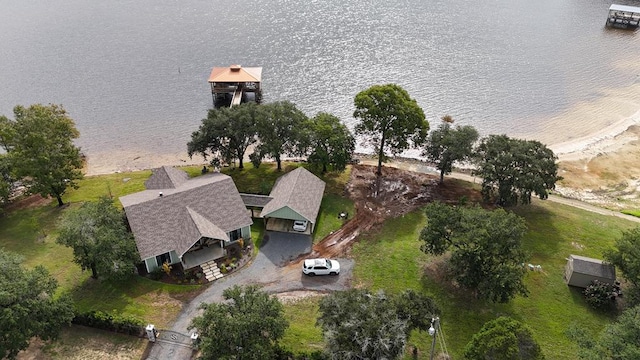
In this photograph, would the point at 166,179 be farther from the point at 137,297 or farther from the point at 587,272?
the point at 587,272

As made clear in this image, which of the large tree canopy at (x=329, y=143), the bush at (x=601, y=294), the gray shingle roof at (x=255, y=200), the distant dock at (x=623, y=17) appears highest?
the distant dock at (x=623, y=17)

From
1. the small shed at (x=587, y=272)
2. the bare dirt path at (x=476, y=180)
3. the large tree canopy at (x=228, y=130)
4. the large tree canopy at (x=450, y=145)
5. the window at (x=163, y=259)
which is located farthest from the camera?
the large tree canopy at (x=228, y=130)

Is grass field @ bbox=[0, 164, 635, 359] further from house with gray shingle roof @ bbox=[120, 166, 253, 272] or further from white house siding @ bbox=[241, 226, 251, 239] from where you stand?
house with gray shingle roof @ bbox=[120, 166, 253, 272]

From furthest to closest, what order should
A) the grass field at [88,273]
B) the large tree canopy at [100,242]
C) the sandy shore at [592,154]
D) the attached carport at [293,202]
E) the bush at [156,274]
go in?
the sandy shore at [592,154], the attached carport at [293,202], the bush at [156,274], the grass field at [88,273], the large tree canopy at [100,242]

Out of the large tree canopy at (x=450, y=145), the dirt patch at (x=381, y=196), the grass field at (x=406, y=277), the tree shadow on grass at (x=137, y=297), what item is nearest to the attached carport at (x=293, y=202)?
the grass field at (x=406, y=277)

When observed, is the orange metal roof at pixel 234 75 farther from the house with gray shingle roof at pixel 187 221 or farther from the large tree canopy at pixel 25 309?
the large tree canopy at pixel 25 309

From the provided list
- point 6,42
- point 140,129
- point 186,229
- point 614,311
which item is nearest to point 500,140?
point 614,311
